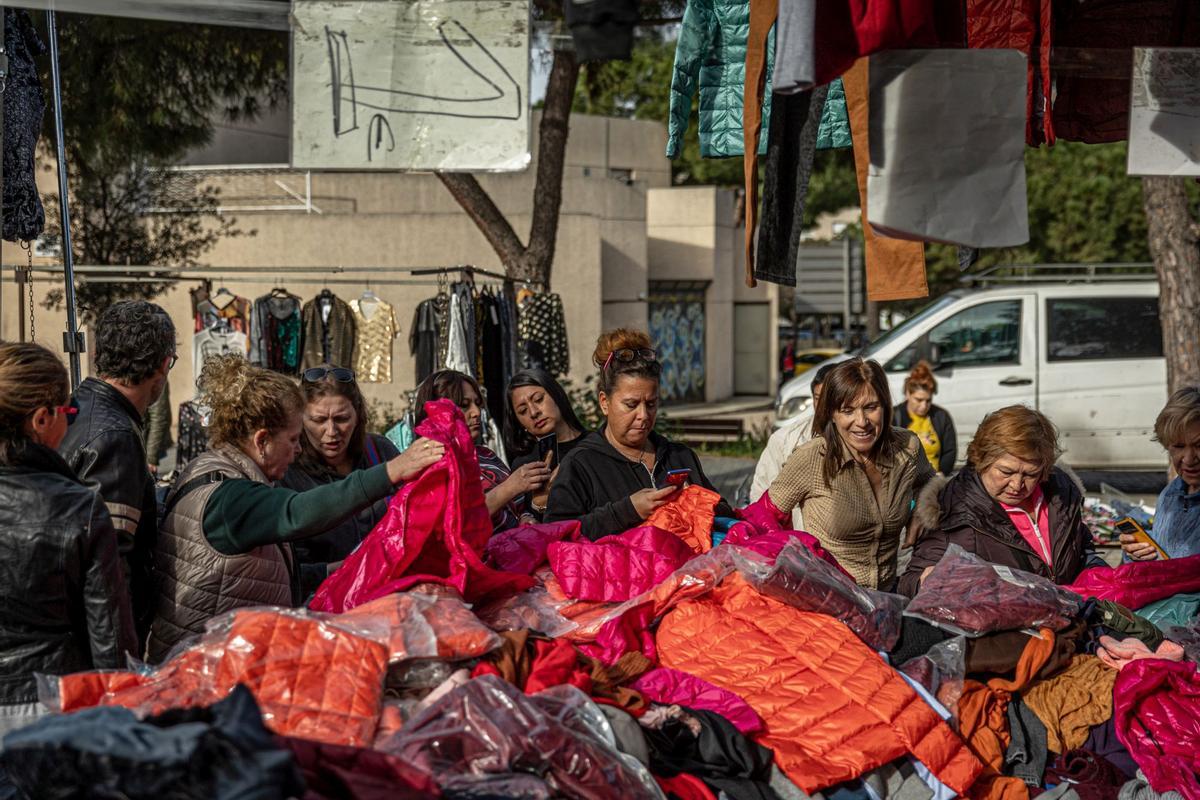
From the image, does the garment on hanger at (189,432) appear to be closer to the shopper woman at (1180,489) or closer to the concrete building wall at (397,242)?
the concrete building wall at (397,242)

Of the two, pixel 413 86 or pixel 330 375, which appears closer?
pixel 413 86

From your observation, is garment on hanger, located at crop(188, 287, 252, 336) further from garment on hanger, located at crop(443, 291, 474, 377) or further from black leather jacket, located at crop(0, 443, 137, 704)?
black leather jacket, located at crop(0, 443, 137, 704)

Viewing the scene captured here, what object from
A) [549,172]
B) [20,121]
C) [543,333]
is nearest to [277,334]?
[543,333]

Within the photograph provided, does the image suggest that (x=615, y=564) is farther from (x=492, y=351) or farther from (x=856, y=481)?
(x=492, y=351)

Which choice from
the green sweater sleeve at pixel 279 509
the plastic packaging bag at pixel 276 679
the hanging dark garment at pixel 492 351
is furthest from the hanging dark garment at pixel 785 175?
the hanging dark garment at pixel 492 351

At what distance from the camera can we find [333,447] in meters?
4.56

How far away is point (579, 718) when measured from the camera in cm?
288

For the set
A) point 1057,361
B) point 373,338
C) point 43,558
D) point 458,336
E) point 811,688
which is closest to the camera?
point 43,558

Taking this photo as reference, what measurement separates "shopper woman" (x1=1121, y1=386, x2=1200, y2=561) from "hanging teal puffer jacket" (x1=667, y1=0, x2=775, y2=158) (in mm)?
2129

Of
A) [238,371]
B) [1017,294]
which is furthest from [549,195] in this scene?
[238,371]

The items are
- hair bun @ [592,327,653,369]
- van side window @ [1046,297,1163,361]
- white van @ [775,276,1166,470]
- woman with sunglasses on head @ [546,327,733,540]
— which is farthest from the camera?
van side window @ [1046,297,1163,361]

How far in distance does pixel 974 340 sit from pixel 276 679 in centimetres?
1110

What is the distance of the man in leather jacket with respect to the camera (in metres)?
3.31

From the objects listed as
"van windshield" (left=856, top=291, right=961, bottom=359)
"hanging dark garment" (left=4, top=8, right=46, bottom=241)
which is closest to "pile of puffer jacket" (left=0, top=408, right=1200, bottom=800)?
"hanging dark garment" (left=4, top=8, right=46, bottom=241)
